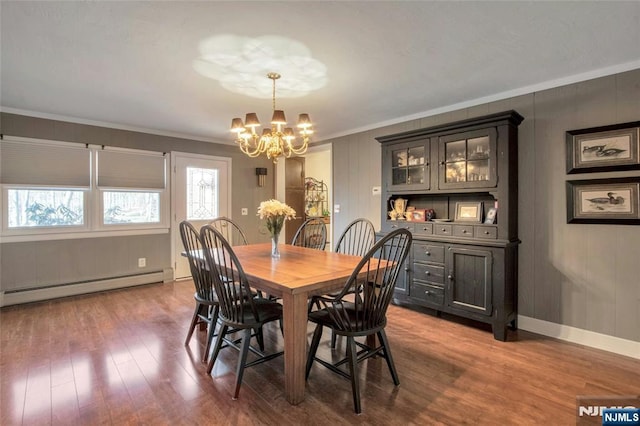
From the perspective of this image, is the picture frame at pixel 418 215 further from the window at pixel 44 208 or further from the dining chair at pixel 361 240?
the window at pixel 44 208

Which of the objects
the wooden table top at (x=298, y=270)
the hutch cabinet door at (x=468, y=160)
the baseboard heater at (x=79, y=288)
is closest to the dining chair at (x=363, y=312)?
the wooden table top at (x=298, y=270)

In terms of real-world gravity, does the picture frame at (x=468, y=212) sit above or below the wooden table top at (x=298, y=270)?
above

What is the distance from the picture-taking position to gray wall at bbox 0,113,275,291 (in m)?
3.76

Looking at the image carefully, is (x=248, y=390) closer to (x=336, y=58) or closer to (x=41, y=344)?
(x=41, y=344)

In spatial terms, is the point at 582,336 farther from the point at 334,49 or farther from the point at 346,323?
the point at 334,49

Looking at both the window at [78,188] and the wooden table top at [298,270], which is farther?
the window at [78,188]

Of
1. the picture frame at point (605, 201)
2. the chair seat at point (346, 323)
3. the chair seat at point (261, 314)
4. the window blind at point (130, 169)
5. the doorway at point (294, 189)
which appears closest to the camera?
the chair seat at point (346, 323)

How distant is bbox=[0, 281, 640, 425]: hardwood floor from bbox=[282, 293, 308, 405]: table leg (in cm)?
9

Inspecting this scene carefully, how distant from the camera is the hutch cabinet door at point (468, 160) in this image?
9.78 feet

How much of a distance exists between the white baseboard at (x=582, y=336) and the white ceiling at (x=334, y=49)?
2174mm

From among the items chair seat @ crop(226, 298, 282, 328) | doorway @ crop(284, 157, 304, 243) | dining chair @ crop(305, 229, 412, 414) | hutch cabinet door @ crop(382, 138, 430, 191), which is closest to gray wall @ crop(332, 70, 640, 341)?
hutch cabinet door @ crop(382, 138, 430, 191)

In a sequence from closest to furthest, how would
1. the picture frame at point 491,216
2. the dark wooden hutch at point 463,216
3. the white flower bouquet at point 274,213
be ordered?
the white flower bouquet at point 274,213 < the dark wooden hutch at point 463,216 < the picture frame at point 491,216

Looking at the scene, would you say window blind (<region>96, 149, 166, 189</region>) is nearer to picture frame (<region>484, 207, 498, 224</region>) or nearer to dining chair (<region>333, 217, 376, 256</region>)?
dining chair (<region>333, 217, 376, 256</region>)

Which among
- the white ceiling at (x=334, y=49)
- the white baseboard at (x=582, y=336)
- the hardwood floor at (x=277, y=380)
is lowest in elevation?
the hardwood floor at (x=277, y=380)
